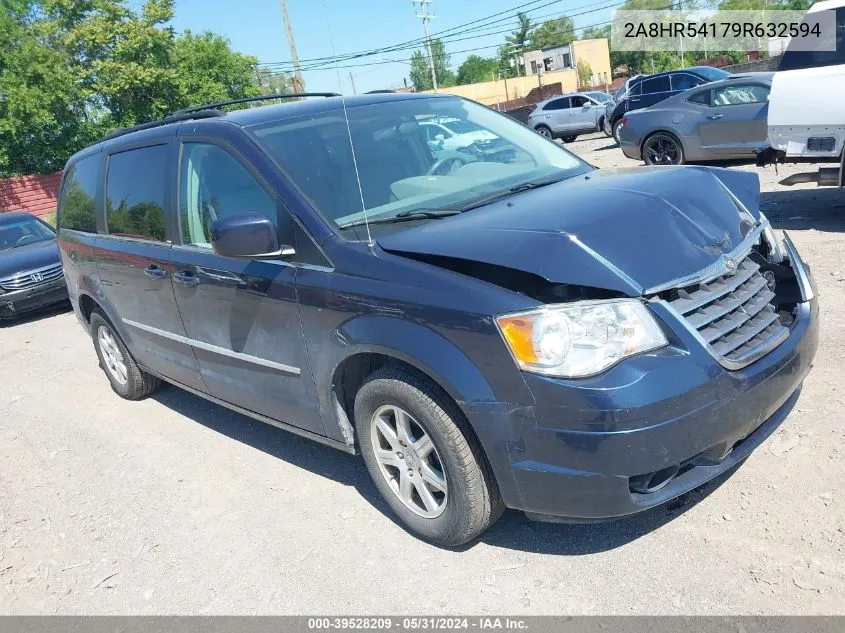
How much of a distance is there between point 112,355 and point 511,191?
3.77 m

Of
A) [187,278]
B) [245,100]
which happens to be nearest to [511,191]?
[187,278]

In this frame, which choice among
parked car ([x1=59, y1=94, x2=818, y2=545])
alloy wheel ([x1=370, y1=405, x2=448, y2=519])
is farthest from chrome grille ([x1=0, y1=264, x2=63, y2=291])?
alloy wheel ([x1=370, y1=405, x2=448, y2=519])

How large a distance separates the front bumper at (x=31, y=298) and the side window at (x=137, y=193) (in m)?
5.32

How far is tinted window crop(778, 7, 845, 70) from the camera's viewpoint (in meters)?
7.14

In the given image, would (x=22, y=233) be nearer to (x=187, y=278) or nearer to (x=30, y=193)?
(x=187, y=278)

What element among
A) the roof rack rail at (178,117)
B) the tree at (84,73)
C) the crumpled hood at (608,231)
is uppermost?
the tree at (84,73)

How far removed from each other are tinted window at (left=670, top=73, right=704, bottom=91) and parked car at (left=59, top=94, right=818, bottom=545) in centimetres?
1472

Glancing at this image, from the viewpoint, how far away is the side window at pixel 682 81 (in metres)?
17.4

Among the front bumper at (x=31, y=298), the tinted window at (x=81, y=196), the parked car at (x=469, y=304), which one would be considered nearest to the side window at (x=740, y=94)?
the parked car at (x=469, y=304)

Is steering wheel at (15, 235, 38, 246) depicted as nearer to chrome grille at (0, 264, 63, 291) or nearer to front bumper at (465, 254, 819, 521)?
chrome grille at (0, 264, 63, 291)

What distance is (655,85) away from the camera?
18203 mm

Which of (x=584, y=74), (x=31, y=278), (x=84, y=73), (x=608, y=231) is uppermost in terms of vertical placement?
(x=84, y=73)

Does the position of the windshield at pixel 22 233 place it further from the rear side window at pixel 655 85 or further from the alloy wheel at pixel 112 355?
the rear side window at pixel 655 85

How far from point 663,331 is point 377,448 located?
1.38 metres
